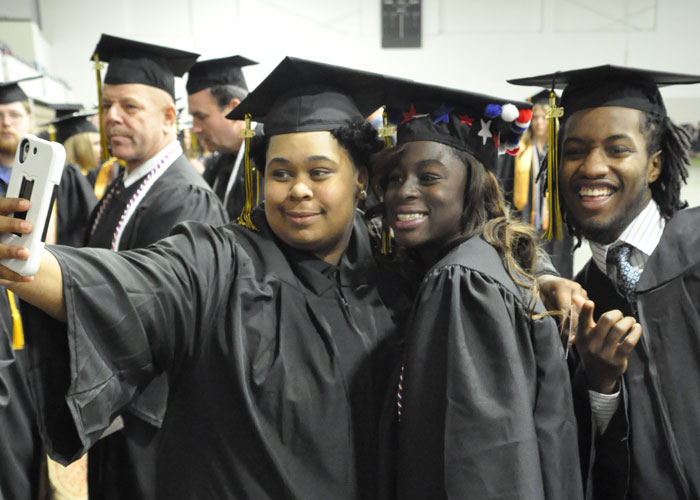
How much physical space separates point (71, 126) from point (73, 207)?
6.07 ft

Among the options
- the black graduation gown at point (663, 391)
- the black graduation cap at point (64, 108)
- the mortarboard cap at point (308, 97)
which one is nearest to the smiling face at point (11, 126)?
the black graduation cap at point (64, 108)

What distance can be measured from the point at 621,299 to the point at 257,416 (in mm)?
1064

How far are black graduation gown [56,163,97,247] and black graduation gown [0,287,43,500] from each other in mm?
1829

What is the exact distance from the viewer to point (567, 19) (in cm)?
827

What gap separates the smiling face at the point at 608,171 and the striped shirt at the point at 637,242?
0.07 feet

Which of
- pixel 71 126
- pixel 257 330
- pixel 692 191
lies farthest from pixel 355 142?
pixel 692 191

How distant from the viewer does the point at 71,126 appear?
17.7 ft

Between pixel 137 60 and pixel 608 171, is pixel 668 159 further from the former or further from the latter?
pixel 137 60

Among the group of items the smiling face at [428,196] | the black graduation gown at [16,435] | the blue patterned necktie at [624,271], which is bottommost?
the black graduation gown at [16,435]

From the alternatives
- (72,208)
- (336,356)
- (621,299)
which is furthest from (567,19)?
(336,356)

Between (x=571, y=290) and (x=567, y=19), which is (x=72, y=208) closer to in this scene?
(x=571, y=290)

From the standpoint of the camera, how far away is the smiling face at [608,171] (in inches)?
66.2

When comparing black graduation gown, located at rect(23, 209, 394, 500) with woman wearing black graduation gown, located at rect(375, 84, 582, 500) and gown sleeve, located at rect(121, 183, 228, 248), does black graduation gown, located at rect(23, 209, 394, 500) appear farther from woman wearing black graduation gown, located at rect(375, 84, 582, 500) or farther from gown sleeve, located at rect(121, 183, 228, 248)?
gown sleeve, located at rect(121, 183, 228, 248)

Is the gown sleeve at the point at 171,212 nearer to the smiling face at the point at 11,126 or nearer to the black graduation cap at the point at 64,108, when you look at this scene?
the smiling face at the point at 11,126
